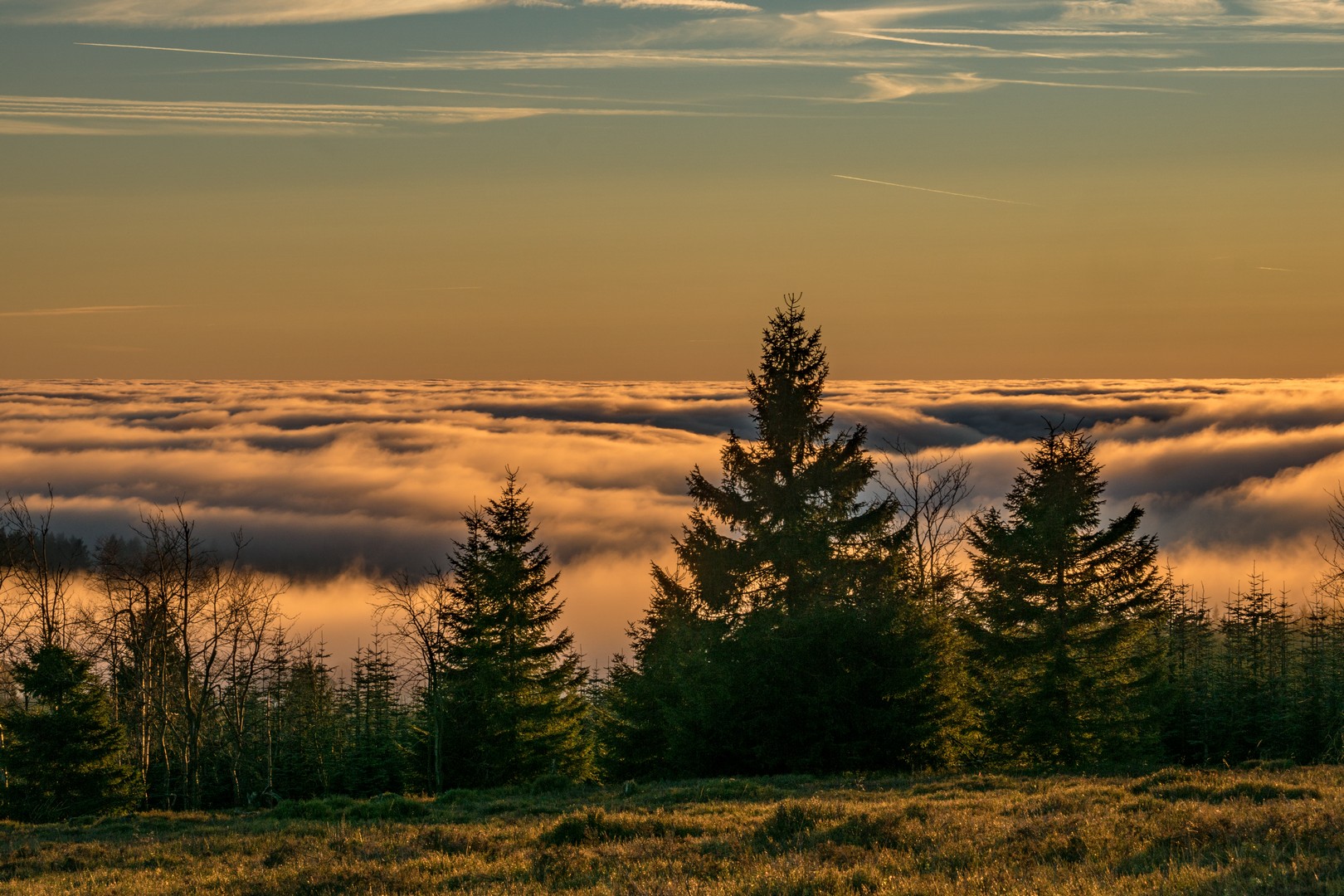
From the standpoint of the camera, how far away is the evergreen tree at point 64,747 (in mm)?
37844

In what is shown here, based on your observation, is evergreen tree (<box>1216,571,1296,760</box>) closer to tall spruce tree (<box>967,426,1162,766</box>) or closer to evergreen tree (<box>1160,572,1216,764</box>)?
evergreen tree (<box>1160,572,1216,764</box>)

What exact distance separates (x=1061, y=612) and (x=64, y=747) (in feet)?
120

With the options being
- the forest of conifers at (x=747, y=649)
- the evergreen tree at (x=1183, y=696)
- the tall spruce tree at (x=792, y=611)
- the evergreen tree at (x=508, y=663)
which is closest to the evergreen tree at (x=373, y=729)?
the forest of conifers at (x=747, y=649)

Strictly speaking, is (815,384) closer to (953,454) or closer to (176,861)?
(953,454)

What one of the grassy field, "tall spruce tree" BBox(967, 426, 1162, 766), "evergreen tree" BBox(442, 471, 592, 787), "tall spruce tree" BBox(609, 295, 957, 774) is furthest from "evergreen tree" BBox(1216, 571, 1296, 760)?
"evergreen tree" BBox(442, 471, 592, 787)

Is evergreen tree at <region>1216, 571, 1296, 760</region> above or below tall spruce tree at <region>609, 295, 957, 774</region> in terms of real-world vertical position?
below

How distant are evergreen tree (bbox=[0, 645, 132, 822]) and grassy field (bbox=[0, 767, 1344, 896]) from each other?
17.8 meters

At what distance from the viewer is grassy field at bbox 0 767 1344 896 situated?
10891 mm

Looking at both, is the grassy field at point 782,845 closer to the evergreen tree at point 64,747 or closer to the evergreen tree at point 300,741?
the evergreen tree at point 64,747

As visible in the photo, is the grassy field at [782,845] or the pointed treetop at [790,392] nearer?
the grassy field at [782,845]

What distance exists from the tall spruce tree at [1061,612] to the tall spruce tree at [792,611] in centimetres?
935

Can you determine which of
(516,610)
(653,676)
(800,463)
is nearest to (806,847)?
(800,463)

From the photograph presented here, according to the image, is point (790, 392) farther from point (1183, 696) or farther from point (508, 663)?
point (1183, 696)

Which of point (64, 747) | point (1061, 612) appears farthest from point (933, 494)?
point (64, 747)
